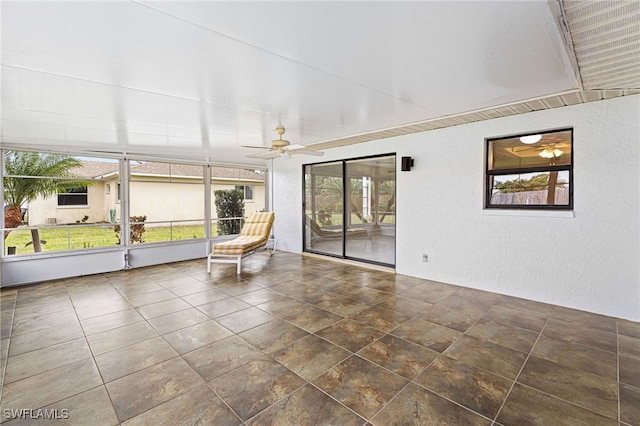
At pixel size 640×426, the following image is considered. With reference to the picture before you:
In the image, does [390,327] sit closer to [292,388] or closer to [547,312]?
[292,388]

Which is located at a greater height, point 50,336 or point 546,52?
point 546,52

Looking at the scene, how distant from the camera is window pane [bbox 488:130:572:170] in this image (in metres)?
3.61

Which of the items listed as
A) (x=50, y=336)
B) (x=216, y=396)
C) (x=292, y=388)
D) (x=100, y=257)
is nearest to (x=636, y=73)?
(x=292, y=388)

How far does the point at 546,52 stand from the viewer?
2197mm

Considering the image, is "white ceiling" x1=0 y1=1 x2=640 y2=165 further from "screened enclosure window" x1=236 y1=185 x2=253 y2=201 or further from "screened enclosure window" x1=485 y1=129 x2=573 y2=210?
"screened enclosure window" x1=236 y1=185 x2=253 y2=201

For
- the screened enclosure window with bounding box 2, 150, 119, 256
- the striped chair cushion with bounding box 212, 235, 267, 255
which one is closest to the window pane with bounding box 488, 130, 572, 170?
the striped chair cushion with bounding box 212, 235, 267, 255

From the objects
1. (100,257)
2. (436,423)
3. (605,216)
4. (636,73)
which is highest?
(636,73)

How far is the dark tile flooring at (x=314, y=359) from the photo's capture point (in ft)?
6.06

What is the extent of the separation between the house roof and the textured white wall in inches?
159

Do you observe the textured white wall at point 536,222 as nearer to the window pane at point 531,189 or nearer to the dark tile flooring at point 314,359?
the window pane at point 531,189

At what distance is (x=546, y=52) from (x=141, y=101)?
3.61 metres

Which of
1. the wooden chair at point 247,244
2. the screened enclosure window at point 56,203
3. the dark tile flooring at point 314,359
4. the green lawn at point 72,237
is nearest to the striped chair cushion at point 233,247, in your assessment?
the wooden chair at point 247,244

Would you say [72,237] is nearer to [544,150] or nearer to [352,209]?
[352,209]

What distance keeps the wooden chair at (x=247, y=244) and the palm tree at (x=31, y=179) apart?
113 inches
